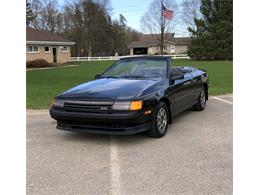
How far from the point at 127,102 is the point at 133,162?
1.05 meters

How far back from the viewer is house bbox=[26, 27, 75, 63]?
38688 mm

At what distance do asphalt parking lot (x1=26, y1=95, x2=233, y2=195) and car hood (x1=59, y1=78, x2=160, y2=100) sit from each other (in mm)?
814

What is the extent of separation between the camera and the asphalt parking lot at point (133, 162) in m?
3.91

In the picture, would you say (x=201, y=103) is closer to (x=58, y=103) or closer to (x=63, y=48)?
(x=58, y=103)

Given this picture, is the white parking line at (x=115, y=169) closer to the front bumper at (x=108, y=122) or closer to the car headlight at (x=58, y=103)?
the front bumper at (x=108, y=122)

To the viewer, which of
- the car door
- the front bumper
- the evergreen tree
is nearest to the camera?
the front bumper

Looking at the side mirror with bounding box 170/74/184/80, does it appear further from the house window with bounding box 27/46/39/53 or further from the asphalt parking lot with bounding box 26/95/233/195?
the house window with bounding box 27/46/39/53

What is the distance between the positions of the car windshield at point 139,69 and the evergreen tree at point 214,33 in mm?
40307

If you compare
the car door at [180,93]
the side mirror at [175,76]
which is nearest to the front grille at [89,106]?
the car door at [180,93]

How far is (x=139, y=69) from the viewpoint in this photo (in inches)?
277

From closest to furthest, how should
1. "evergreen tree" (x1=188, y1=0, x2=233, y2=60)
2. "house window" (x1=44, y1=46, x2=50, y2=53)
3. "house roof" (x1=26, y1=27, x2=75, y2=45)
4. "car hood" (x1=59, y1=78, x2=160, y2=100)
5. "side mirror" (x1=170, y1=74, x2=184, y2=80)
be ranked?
"car hood" (x1=59, y1=78, x2=160, y2=100) → "side mirror" (x1=170, y1=74, x2=184, y2=80) → "house roof" (x1=26, y1=27, x2=75, y2=45) → "house window" (x1=44, y1=46, x2=50, y2=53) → "evergreen tree" (x1=188, y1=0, x2=233, y2=60)

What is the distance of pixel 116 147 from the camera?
18.1ft

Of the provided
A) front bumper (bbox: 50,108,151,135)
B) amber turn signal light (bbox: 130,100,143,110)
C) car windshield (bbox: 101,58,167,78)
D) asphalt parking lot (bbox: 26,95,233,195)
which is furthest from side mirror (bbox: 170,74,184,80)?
amber turn signal light (bbox: 130,100,143,110)
